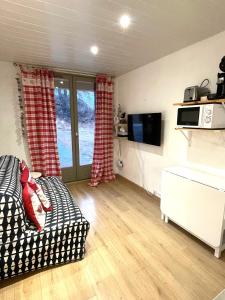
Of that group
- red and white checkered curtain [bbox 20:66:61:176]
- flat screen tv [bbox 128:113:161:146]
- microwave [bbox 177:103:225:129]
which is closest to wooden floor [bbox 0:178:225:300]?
flat screen tv [bbox 128:113:161:146]

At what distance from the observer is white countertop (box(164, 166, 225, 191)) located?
1.89m

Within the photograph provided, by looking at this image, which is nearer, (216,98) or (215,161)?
(216,98)

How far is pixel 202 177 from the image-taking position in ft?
6.94

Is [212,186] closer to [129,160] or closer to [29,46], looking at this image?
[129,160]

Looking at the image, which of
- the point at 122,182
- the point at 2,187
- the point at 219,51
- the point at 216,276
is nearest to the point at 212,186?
the point at 216,276

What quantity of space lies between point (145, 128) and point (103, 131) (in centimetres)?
112

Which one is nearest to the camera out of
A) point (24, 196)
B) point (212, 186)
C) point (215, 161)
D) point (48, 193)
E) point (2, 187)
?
point (2, 187)

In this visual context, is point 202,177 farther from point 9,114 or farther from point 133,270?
point 9,114

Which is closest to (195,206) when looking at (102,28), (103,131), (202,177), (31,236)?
(202,177)

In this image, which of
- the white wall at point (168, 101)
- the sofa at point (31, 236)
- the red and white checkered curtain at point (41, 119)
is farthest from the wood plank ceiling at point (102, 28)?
the sofa at point (31, 236)

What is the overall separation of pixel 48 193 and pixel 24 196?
729mm

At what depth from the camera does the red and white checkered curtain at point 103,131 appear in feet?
12.5

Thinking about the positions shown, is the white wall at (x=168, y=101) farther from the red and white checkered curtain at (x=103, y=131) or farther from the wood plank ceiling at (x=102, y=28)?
the red and white checkered curtain at (x=103, y=131)

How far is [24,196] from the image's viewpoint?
1.65 meters
